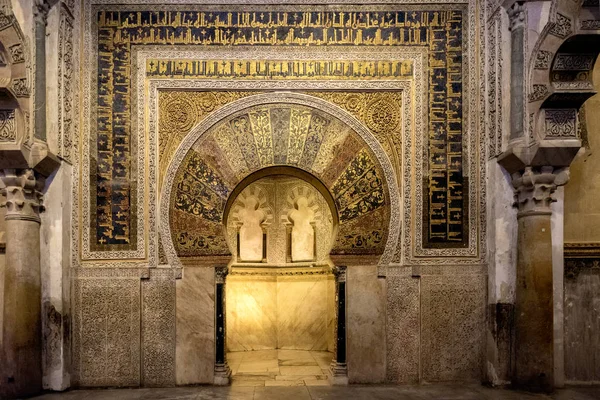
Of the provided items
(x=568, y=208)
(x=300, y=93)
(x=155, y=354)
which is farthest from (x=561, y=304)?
(x=155, y=354)

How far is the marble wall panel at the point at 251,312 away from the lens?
871cm

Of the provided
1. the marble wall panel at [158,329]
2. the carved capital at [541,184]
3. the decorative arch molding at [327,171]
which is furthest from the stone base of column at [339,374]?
the carved capital at [541,184]

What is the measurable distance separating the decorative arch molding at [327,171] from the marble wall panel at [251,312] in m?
2.75

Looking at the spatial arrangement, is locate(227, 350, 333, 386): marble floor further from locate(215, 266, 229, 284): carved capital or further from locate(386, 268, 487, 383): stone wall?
locate(215, 266, 229, 284): carved capital

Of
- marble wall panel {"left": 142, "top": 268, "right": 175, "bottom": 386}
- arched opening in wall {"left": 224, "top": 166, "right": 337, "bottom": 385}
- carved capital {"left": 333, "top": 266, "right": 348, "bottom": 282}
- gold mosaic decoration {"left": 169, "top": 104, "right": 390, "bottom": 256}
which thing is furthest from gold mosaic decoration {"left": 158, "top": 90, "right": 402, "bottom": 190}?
arched opening in wall {"left": 224, "top": 166, "right": 337, "bottom": 385}

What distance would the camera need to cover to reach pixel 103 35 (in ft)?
20.7

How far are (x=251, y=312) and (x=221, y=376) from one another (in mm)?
2716

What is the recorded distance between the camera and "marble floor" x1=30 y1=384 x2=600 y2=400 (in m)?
5.58

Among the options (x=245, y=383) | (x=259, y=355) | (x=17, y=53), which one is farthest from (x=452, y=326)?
(x=17, y=53)

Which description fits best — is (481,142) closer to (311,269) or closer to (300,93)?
(300,93)

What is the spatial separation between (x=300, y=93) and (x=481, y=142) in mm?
1967

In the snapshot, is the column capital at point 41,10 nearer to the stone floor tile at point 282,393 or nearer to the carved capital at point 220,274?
the carved capital at point 220,274

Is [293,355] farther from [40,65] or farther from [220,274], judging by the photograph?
[40,65]

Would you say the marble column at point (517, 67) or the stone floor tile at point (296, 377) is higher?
the marble column at point (517, 67)
